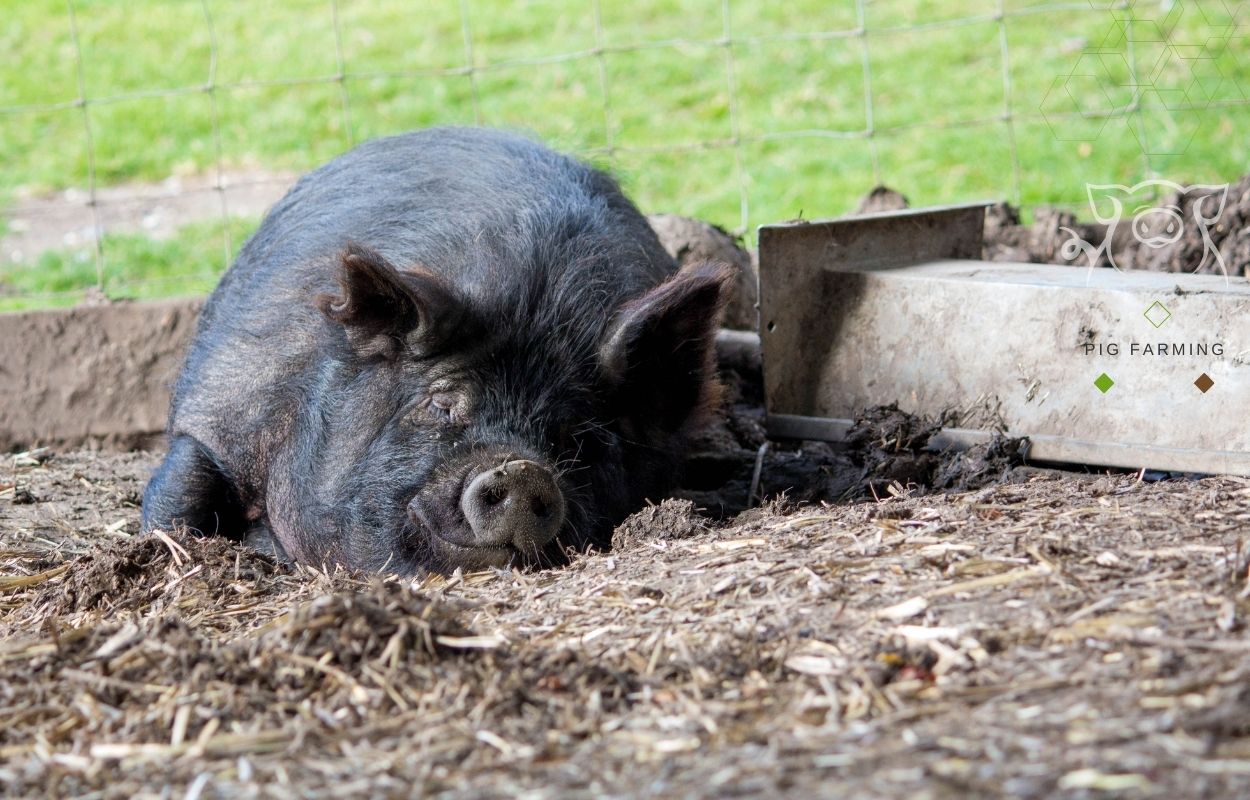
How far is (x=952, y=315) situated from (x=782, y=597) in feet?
6.85

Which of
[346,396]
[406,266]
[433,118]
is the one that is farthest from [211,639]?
[433,118]

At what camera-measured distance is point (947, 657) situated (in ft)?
9.67

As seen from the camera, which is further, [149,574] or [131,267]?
[131,267]

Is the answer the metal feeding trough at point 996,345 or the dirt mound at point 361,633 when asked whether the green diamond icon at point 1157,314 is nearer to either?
the metal feeding trough at point 996,345

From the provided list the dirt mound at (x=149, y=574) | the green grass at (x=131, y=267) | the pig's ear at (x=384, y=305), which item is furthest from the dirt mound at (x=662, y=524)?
the green grass at (x=131, y=267)

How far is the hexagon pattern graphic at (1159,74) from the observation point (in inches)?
389

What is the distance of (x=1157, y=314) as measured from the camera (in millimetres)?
4758

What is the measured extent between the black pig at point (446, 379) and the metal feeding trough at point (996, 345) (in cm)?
60

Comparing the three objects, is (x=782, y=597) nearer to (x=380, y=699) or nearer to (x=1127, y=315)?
(x=380, y=699)

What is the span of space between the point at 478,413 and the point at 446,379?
0.49 feet

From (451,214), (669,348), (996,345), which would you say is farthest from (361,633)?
(996,345)

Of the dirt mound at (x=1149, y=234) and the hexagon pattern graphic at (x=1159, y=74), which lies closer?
the dirt mound at (x=1149, y=234)
